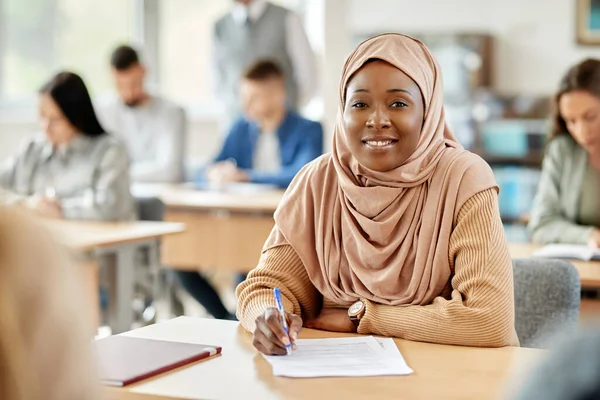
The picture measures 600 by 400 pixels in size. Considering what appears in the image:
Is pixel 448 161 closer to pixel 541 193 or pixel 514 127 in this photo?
pixel 541 193

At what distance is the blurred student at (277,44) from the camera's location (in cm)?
567

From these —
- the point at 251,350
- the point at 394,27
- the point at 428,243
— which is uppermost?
the point at 394,27

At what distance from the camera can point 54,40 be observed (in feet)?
22.0

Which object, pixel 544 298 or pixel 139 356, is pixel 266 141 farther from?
pixel 139 356

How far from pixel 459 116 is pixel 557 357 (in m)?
6.97

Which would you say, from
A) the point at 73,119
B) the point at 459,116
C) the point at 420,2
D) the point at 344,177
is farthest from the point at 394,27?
the point at 344,177

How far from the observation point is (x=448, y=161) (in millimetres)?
1995

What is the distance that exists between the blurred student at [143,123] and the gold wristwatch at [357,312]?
3686 millimetres

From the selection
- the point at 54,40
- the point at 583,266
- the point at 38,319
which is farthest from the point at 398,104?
the point at 54,40

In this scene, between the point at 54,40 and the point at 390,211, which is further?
the point at 54,40

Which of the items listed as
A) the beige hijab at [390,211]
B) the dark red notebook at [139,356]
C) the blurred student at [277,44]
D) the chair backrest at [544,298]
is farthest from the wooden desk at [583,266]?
the blurred student at [277,44]

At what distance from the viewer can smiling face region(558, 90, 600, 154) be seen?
11.5ft

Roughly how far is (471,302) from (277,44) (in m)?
4.06

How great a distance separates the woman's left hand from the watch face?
17mm
